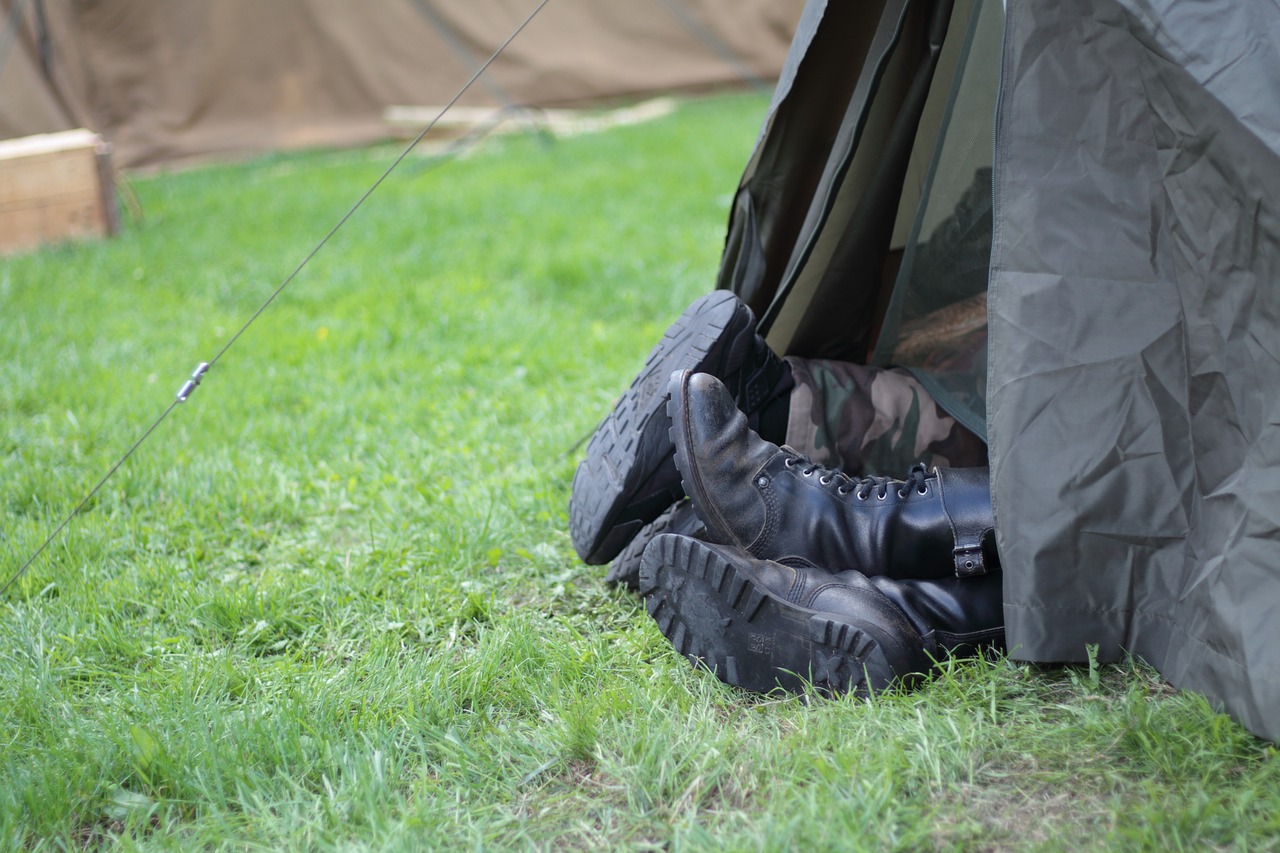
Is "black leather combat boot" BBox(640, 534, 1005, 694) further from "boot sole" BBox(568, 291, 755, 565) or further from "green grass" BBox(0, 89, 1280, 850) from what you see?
"boot sole" BBox(568, 291, 755, 565)

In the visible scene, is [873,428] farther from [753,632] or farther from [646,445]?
[753,632]

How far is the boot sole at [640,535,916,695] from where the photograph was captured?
4.89 ft

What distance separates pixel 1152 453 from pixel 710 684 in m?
0.70

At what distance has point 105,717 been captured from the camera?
1.57 meters

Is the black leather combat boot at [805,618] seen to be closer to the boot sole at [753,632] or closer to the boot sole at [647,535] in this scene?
the boot sole at [753,632]

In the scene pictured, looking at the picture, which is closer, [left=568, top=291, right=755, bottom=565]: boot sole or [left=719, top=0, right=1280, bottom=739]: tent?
[left=719, top=0, right=1280, bottom=739]: tent

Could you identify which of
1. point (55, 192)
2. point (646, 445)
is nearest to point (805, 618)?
point (646, 445)

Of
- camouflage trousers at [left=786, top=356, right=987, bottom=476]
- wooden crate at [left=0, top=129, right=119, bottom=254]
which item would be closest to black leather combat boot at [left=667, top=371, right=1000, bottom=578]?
camouflage trousers at [left=786, top=356, right=987, bottom=476]

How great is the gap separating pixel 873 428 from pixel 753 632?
557mm

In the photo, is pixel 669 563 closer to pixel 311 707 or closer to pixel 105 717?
pixel 311 707

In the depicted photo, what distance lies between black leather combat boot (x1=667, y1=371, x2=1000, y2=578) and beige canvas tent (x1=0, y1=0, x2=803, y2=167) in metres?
6.14

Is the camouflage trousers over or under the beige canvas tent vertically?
under

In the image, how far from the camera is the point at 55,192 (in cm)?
463

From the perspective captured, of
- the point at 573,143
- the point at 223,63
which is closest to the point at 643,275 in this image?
the point at 573,143
